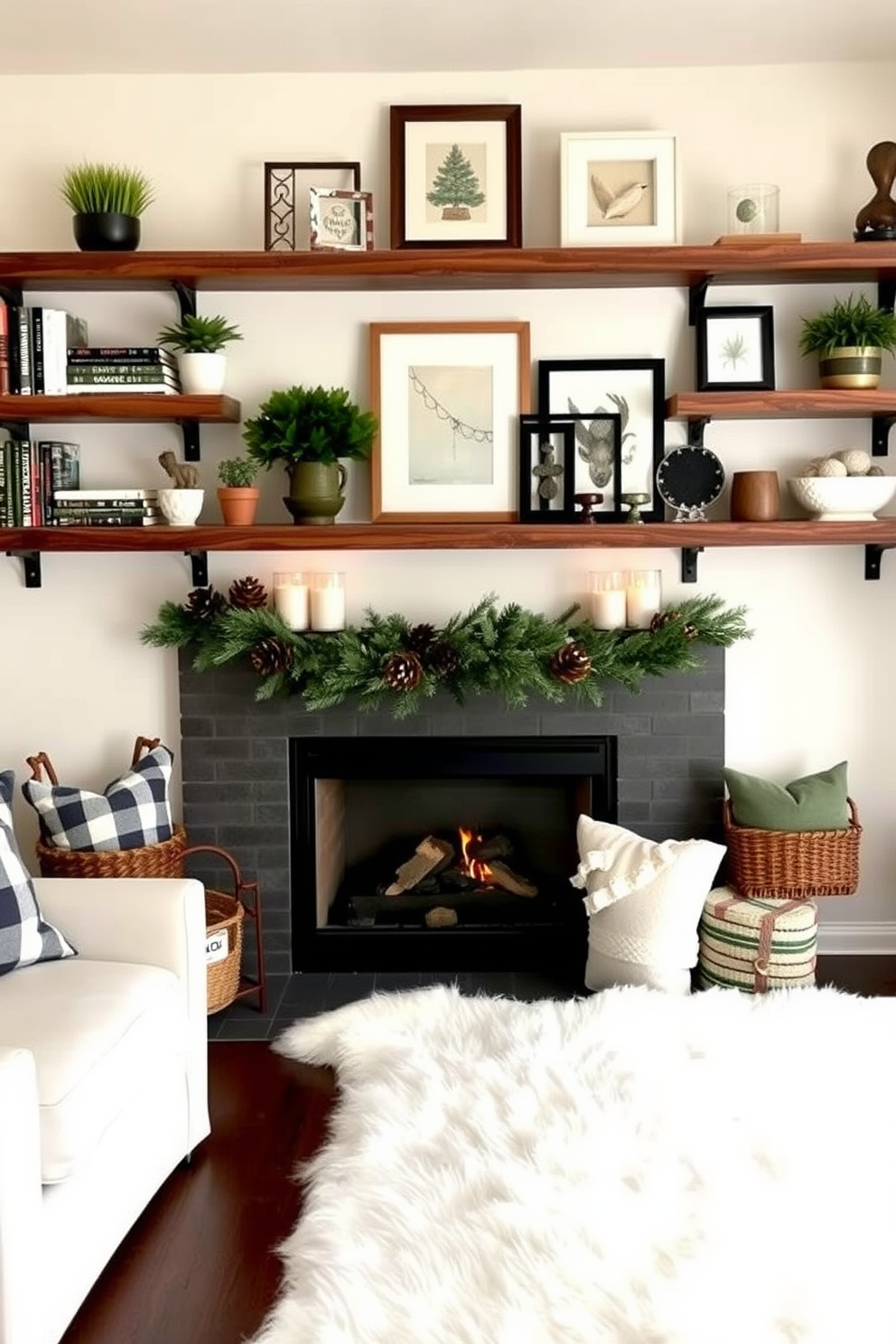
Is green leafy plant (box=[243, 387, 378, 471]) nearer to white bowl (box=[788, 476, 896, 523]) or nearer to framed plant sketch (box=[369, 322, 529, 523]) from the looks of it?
framed plant sketch (box=[369, 322, 529, 523])

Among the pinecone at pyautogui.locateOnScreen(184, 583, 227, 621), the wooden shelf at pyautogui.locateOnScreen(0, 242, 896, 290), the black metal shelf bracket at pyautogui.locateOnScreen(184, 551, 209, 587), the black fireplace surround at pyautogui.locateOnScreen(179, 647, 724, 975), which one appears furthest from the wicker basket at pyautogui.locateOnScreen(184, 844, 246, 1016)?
the wooden shelf at pyautogui.locateOnScreen(0, 242, 896, 290)

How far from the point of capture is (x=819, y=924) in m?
3.76

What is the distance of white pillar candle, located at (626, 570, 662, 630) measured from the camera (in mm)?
3535

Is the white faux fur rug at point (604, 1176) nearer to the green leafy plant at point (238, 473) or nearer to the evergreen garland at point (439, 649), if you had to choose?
the evergreen garland at point (439, 649)

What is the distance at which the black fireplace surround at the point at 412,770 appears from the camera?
11.9 feet

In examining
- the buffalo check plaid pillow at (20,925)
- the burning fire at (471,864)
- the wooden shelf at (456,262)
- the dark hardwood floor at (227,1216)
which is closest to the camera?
the dark hardwood floor at (227,1216)

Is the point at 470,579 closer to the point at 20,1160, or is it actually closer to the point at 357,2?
the point at 357,2

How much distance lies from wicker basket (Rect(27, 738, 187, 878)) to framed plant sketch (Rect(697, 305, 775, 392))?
6.14 ft

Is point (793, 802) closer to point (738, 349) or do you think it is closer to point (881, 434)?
point (881, 434)

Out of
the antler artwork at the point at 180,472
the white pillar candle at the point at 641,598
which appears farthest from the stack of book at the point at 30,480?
the white pillar candle at the point at 641,598

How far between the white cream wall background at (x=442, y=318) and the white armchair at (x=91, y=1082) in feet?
3.60

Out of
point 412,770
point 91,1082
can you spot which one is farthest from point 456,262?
point 91,1082

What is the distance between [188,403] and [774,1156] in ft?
7.32

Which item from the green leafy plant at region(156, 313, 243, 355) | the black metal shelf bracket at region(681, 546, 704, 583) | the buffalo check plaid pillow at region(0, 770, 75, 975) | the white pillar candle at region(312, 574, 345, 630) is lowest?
the buffalo check plaid pillow at region(0, 770, 75, 975)
